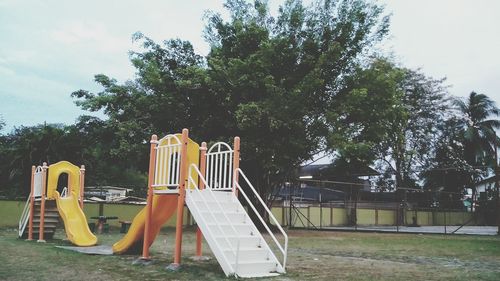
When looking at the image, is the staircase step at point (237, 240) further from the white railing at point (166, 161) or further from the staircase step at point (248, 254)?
the white railing at point (166, 161)

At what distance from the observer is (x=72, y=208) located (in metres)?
13.4

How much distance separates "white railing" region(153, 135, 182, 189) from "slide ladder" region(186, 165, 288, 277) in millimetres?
394

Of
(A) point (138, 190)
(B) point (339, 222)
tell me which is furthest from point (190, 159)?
(B) point (339, 222)

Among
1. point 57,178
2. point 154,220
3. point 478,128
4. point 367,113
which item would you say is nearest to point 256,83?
point 367,113

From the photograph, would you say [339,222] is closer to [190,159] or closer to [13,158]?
[13,158]

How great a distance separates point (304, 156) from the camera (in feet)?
58.5

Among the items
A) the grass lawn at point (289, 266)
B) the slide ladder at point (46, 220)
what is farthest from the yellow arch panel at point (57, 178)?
the grass lawn at point (289, 266)

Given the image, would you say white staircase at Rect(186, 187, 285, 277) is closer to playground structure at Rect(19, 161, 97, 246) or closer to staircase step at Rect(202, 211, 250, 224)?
staircase step at Rect(202, 211, 250, 224)

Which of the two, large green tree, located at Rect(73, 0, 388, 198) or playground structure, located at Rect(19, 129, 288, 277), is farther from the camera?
large green tree, located at Rect(73, 0, 388, 198)

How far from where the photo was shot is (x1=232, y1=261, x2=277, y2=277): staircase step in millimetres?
6969

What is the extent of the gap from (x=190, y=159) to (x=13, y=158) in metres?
17.7

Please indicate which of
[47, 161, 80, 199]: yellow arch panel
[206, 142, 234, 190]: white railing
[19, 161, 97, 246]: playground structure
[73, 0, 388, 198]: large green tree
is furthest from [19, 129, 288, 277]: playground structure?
[73, 0, 388, 198]: large green tree

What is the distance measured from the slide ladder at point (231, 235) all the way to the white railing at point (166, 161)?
0.39 m

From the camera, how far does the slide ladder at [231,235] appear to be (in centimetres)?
706
